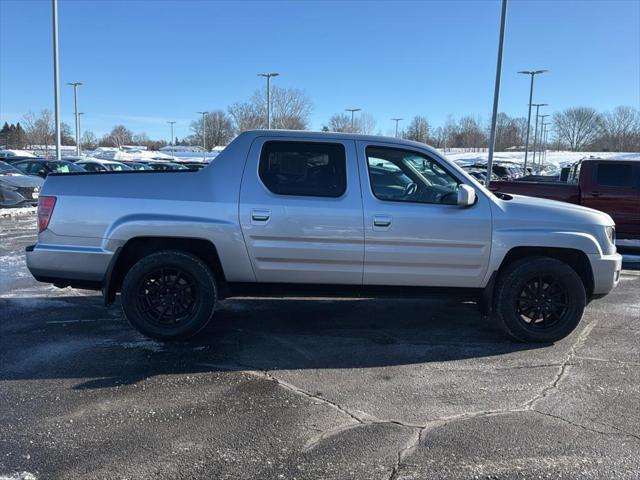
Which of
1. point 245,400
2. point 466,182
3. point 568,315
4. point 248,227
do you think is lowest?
point 245,400

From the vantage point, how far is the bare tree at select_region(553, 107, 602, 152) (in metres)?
129

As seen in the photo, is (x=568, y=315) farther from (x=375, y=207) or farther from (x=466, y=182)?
(x=375, y=207)

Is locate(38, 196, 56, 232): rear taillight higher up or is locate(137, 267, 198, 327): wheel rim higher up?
locate(38, 196, 56, 232): rear taillight

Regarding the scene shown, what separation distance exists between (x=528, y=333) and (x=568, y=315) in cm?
42

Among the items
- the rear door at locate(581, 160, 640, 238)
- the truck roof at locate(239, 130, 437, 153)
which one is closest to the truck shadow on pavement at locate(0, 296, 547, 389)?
the truck roof at locate(239, 130, 437, 153)

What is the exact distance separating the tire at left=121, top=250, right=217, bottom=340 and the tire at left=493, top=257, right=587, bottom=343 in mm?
2790

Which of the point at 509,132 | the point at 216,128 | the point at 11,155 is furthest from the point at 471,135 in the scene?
the point at 11,155

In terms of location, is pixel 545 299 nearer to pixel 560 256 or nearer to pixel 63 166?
pixel 560 256

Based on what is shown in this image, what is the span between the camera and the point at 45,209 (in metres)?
5.00

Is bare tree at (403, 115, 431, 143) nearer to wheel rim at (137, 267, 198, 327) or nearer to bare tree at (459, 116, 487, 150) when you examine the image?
bare tree at (459, 116, 487, 150)

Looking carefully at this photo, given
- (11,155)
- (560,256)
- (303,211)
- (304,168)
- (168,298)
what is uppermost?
(11,155)

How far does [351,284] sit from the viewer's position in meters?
5.20

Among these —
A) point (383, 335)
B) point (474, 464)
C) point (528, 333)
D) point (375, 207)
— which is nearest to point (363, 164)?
point (375, 207)

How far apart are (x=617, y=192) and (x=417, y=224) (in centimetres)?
760
